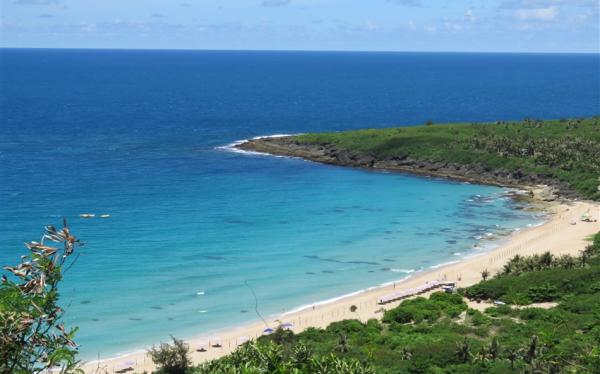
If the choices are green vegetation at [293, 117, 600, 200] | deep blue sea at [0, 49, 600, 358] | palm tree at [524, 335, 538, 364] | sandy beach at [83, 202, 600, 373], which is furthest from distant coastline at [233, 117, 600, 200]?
palm tree at [524, 335, 538, 364]

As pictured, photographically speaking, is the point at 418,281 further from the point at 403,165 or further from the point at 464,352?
the point at 403,165

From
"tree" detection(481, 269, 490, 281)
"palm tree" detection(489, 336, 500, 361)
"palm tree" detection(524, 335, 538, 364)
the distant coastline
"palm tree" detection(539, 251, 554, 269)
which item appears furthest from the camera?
the distant coastline

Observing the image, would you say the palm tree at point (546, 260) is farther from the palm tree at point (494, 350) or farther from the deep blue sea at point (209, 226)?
the palm tree at point (494, 350)

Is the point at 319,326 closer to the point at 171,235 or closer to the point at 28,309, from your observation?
the point at 171,235

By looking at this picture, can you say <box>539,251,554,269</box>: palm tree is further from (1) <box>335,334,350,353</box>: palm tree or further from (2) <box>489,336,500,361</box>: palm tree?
(1) <box>335,334,350,353</box>: palm tree

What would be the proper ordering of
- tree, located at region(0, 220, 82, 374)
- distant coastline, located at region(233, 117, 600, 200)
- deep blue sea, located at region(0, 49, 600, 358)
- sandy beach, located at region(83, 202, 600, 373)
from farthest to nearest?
distant coastline, located at region(233, 117, 600, 200)
deep blue sea, located at region(0, 49, 600, 358)
sandy beach, located at region(83, 202, 600, 373)
tree, located at region(0, 220, 82, 374)
